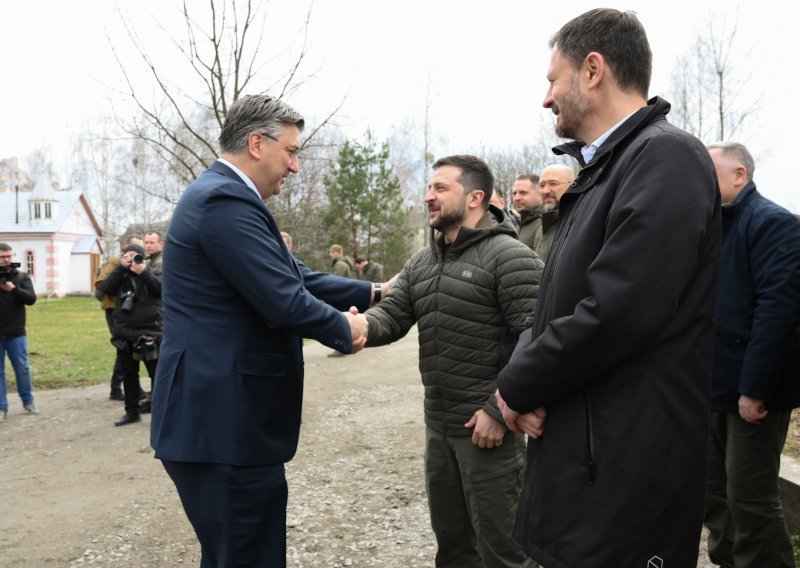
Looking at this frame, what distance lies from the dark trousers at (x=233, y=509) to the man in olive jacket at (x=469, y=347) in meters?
0.98

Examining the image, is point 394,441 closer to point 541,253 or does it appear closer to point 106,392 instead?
point 541,253

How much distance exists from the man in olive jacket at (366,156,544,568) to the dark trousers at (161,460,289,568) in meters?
0.98

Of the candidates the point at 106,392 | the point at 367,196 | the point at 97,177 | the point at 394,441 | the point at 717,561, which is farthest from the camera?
the point at 97,177

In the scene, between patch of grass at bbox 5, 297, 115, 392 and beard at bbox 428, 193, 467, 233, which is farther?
patch of grass at bbox 5, 297, 115, 392

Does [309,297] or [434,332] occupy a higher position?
[309,297]

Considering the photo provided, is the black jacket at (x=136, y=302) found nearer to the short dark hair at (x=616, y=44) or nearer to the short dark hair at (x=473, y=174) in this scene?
the short dark hair at (x=473, y=174)

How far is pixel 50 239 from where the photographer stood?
4981 cm

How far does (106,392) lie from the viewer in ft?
32.9

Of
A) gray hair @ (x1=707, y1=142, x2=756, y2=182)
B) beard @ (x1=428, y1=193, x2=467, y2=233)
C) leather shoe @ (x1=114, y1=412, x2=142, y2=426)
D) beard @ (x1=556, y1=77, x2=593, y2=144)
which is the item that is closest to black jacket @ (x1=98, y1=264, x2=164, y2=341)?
leather shoe @ (x1=114, y1=412, x2=142, y2=426)

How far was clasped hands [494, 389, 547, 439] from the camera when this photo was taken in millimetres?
1944

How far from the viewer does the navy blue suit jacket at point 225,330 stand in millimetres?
2535

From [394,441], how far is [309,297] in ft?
15.2

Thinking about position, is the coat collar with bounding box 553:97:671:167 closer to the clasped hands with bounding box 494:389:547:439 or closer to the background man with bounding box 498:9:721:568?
the background man with bounding box 498:9:721:568

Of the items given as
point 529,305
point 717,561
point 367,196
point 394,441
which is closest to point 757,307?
point 529,305
